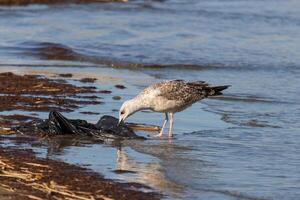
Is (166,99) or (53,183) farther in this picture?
(166,99)

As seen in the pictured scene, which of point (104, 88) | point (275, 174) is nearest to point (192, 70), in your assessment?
point (104, 88)

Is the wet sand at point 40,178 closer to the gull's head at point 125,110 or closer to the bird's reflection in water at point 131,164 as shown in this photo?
the bird's reflection in water at point 131,164

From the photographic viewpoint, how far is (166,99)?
10.9 m

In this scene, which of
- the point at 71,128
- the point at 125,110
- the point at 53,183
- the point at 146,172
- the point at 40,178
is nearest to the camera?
the point at 53,183

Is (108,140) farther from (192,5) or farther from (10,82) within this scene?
(192,5)

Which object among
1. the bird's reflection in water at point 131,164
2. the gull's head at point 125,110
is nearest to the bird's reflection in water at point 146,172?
the bird's reflection in water at point 131,164

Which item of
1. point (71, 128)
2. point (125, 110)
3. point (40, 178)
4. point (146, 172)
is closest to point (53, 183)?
point (40, 178)

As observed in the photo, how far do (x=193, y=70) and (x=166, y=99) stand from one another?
6.47 metres

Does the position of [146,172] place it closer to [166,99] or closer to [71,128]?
[71,128]

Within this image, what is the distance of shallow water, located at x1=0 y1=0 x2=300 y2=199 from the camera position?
28.1 feet

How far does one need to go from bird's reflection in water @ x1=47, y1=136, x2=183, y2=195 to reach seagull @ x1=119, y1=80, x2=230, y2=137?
2.43 ft

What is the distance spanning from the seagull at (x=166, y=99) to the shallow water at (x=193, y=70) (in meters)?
0.29

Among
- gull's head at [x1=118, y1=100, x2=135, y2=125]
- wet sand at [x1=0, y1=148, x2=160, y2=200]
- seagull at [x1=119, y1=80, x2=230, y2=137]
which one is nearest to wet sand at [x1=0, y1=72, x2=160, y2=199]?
wet sand at [x1=0, y1=148, x2=160, y2=200]

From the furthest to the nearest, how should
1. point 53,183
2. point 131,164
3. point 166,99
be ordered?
point 166,99
point 131,164
point 53,183
